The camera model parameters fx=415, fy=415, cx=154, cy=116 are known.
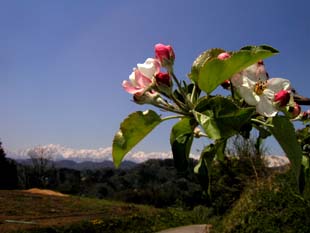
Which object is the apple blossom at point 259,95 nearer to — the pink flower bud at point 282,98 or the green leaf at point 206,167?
the pink flower bud at point 282,98

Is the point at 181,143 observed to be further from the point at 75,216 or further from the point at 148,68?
the point at 75,216

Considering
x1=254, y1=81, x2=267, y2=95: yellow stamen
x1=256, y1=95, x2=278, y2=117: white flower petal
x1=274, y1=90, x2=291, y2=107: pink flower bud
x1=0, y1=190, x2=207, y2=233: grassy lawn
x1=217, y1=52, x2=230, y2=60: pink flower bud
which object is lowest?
x1=0, y1=190, x2=207, y2=233: grassy lawn

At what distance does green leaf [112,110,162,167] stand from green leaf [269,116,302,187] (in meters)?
0.15

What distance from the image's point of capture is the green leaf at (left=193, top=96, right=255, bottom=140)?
43 cm

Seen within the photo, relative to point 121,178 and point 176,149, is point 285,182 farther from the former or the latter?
point 121,178

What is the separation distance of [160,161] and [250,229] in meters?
16.5

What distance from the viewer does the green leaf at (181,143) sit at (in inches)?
22.2

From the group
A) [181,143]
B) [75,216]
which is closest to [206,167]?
[181,143]

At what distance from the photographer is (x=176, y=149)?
58 cm

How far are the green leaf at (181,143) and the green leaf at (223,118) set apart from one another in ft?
0.31

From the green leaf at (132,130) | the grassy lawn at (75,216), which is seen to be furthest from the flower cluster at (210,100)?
the grassy lawn at (75,216)

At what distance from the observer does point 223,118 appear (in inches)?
17.2

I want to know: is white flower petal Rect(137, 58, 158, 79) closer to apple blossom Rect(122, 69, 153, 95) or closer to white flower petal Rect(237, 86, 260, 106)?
apple blossom Rect(122, 69, 153, 95)

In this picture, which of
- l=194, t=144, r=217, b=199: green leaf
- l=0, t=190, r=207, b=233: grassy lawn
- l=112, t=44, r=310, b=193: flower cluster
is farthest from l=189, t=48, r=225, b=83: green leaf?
l=0, t=190, r=207, b=233: grassy lawn
